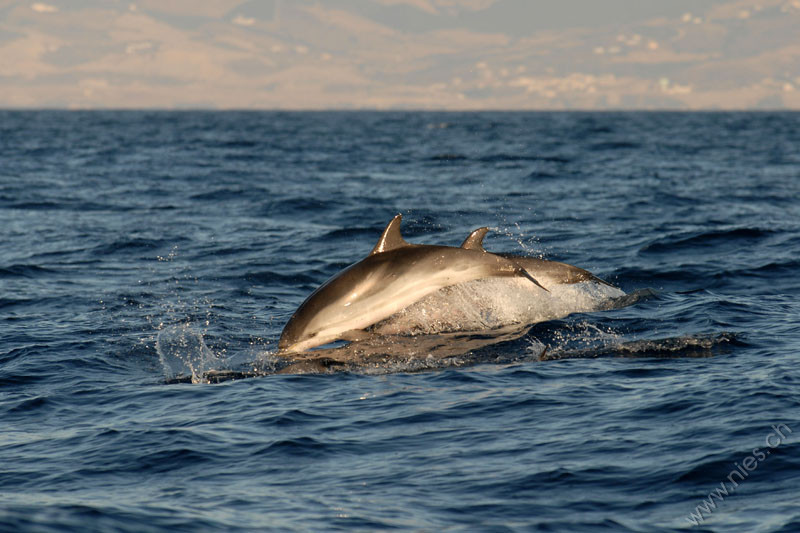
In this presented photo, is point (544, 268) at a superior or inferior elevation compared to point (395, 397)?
superior

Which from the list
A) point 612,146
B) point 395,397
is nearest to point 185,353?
point 395,397

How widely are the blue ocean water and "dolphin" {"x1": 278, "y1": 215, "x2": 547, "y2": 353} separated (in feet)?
2.47

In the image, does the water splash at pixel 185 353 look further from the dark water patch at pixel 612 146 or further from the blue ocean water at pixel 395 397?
the dark water patch at pixel 612 146

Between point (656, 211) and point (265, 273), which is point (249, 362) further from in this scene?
point (656, 211)

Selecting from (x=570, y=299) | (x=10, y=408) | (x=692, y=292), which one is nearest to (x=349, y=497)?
(x=10, y=408)

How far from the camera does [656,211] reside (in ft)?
96.9

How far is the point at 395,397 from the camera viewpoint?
443 inches

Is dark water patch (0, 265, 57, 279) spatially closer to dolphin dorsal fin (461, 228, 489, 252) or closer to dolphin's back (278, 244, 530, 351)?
dolphin's back (278, 244, 530, 351)

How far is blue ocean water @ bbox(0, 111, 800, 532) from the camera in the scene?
8109 mm

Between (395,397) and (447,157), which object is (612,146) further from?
(395,397)

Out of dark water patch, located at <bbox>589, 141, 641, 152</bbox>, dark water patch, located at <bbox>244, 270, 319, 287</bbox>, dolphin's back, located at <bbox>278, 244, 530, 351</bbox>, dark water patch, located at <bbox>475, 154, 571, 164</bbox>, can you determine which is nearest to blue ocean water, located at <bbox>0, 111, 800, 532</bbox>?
dark water patch, located at <bbox>244, 270, 319, 287</bbox>

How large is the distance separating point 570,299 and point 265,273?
7.10 meters

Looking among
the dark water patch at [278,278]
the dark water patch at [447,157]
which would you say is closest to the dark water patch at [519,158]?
the dark water patch at [447,157]

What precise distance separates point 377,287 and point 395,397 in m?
2.45
